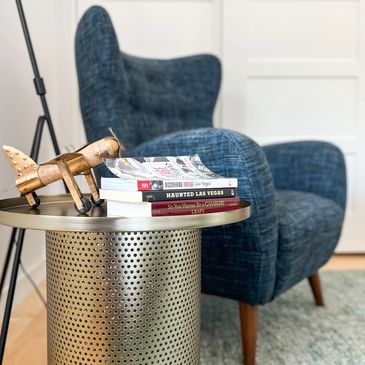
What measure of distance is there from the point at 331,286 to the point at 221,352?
95 cm

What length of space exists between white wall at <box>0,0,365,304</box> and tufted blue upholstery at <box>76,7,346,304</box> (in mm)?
637

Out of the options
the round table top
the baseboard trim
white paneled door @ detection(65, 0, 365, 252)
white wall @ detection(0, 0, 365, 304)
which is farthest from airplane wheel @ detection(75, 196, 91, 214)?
white paneled door @ detection(65, 0, 365, 252)

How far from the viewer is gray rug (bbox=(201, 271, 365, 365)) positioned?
4.94ft

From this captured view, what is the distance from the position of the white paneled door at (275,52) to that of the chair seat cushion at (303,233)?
3.64 feet

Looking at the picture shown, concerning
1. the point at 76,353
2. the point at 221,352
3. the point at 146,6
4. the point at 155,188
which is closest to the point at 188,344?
the point at 76,353

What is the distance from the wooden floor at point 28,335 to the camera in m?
1.53

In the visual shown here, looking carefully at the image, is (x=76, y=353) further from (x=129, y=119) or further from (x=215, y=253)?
(x=129, y=119)

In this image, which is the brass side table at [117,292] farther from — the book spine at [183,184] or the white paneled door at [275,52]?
the white paneled door at [275,52]

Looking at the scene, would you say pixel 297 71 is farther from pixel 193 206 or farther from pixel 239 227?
pixel 193 206

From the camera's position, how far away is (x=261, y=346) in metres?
1.60

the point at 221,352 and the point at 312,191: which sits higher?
the point at 312,191

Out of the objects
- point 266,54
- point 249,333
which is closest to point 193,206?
A: point 249,333

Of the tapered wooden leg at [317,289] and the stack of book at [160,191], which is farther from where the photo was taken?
the tapered wooden leg at [317,289]

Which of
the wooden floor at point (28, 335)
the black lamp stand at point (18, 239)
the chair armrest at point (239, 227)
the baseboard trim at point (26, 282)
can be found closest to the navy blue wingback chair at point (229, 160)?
the chair armrest at point (239, 227)
